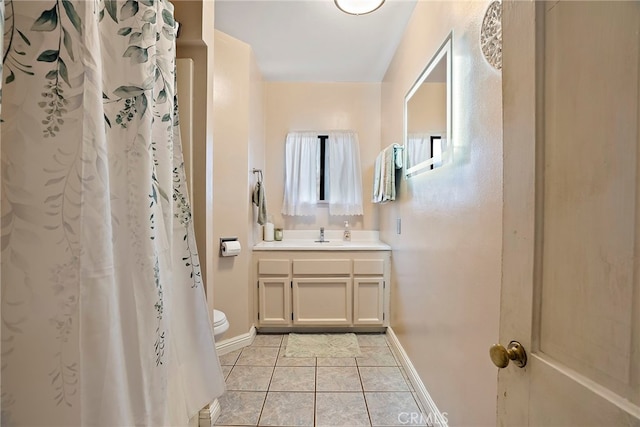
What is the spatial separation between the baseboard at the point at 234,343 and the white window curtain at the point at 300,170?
1315mm

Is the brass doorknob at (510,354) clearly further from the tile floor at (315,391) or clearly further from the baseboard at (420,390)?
the tile floor at (315,391)

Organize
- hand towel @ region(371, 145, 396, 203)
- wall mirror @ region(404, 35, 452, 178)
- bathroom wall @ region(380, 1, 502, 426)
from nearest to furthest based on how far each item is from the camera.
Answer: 1. bathroom wall @ region(380, 1, 502, 426)
2. wall mirror @ region(404, 35, 452, 178)
3. hand towel @ region(371, 145, 396, 203)

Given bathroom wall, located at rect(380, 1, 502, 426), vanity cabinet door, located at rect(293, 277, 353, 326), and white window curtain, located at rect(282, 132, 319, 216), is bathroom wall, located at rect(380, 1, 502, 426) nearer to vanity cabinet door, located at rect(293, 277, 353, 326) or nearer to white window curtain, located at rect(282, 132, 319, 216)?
vanity cabinet door, located at rect(293, 277, 353, 326)

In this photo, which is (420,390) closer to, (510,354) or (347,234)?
(510,354)

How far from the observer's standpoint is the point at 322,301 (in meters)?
2.57

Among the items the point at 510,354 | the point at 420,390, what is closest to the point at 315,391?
the point at 420,390

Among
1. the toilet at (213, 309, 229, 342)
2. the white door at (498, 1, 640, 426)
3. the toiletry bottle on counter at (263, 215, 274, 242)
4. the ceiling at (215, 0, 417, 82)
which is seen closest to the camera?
the white door at (498, 1, 640, 426)

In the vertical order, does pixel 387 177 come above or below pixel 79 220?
above

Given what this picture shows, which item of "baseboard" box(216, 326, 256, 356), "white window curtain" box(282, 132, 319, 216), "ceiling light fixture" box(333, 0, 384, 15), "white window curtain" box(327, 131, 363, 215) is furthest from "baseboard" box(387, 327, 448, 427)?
"ceiling light fixture" box(333, 0, 384, 15)

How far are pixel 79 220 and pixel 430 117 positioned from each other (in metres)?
1.67

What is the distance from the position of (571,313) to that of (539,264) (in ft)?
0.33

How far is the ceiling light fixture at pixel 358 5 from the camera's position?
174 cm

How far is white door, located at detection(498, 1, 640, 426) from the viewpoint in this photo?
0.42 meters

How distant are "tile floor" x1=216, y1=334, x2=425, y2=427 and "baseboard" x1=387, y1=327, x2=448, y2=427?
5 cm
